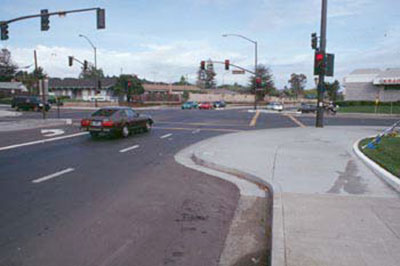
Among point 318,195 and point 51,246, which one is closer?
point 51,246

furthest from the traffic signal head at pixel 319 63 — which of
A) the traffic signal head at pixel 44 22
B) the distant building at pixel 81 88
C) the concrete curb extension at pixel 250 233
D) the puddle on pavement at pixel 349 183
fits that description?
the distant building at pixel 81 88

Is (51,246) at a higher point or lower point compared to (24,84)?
lower

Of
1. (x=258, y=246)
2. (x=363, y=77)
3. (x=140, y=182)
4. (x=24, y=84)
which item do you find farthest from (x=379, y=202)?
(x=24, y=84)

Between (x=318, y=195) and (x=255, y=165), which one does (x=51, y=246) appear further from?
(x=255, y=165)

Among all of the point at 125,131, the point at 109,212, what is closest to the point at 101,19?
the point at 125,131

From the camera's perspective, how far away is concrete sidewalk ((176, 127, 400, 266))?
386cm

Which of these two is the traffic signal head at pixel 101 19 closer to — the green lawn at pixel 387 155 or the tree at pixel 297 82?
the green lawn at pixel 387 155

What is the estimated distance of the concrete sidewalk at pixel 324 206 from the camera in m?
3.86

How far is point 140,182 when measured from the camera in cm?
751

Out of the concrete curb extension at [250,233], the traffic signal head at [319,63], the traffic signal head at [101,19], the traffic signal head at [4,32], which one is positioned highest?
the traffic signal head at [101,19]

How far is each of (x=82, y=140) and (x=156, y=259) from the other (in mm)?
11603

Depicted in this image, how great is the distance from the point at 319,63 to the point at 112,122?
12047 mm

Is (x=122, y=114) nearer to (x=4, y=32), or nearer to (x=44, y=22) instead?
(x=44, y=22)

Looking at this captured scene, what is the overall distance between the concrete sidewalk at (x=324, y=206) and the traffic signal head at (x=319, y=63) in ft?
30.4
